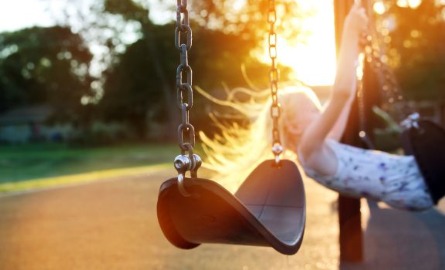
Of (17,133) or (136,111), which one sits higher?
(136,111)

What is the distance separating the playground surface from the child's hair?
70cm

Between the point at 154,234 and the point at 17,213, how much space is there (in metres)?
1.97

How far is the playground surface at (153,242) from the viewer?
11.9ft

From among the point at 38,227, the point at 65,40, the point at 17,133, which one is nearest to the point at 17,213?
the point at 38,227

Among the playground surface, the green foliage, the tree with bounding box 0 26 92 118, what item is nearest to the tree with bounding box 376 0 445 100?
the green foliage

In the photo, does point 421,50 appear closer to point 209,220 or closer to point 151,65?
point 151,65

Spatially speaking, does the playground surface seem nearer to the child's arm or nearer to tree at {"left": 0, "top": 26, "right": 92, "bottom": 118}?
the child's arm

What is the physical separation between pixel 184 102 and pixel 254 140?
5.16 ft

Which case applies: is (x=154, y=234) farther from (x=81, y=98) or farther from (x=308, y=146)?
(x=81, y=98)

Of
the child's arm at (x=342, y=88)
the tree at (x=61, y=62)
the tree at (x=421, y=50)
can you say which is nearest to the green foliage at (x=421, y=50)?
the tree at (x=421, y=50)

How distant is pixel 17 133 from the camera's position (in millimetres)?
50750

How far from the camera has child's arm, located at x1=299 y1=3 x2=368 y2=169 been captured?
2361 mm

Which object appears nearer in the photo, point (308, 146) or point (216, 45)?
point (308, 146)

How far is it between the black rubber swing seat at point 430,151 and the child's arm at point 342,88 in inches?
15.8
